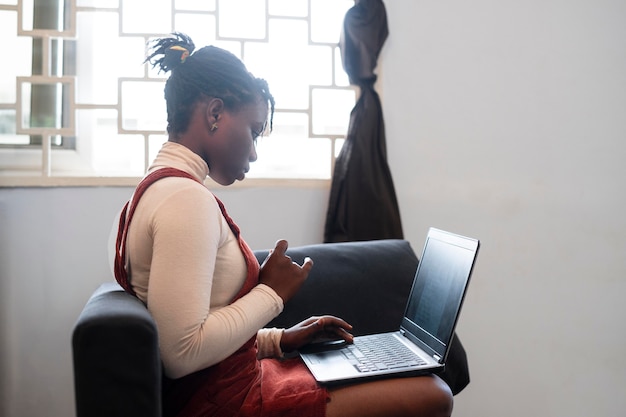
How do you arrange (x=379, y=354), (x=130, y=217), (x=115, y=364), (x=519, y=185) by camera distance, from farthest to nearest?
(x=519, y=185) < (x=379, y=354) < (x=130, y=217) < (x=115, y=364)

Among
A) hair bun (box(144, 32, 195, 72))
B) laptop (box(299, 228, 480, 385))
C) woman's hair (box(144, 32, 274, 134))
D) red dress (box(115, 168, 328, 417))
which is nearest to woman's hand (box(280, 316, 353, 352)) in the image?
laptop (box(299, 228, 480, 385))

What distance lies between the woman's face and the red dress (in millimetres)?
88

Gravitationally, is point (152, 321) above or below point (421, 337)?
above

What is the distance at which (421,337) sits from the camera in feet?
4.19

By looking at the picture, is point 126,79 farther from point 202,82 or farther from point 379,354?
point 379,354

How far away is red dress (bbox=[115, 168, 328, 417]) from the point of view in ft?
→ 3.30

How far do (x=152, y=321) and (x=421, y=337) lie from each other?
66 centimetres

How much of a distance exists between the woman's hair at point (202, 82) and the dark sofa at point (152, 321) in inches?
14.6

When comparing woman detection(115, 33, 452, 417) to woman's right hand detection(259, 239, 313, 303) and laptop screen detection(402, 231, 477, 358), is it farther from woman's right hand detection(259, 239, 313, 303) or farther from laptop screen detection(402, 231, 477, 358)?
laptop screen detection(402, 231, 477, 358)

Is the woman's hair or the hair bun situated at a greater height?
the hair bun

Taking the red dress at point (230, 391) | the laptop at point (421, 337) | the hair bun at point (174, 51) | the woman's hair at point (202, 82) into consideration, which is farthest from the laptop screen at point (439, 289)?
the hair bun at point (174, 51)

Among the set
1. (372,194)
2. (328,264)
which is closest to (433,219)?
(372,194)

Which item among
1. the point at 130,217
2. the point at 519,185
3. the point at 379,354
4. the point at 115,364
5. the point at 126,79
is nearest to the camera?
the point at 115,364

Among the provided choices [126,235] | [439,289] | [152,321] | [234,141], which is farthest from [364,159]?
[152,321]
